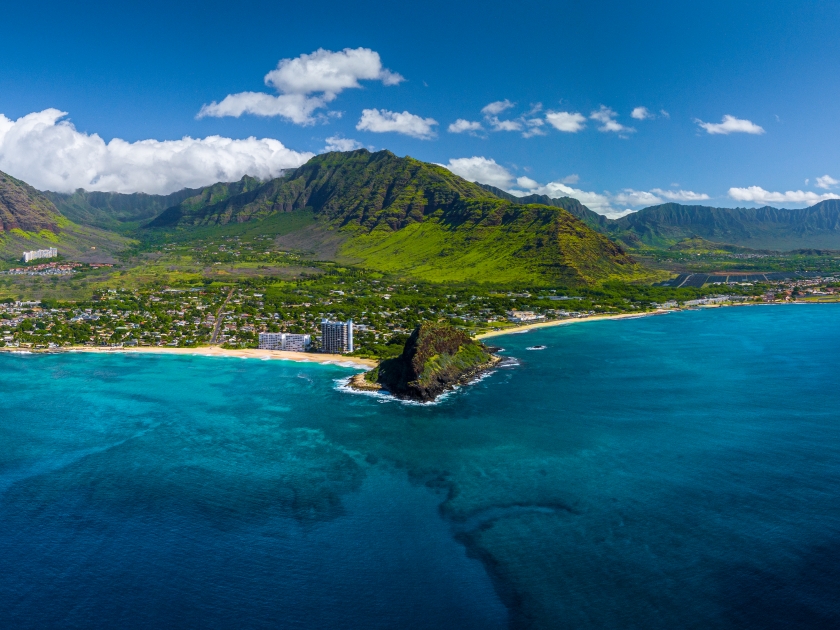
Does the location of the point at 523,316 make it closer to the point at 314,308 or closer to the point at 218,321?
the point at 314,308

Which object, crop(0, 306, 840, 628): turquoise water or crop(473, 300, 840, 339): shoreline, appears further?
crop(473, 300, 840, 339): shoreline

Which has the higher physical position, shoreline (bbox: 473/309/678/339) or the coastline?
shoreline (bbox: 473/309/678/339)

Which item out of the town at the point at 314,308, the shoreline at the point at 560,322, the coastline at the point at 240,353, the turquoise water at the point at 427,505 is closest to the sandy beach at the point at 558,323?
the shoreline at the point at 560,322

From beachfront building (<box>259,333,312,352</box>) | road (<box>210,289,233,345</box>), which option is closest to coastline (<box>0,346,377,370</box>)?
beachfront building (<box>259,333,312,352</box>)

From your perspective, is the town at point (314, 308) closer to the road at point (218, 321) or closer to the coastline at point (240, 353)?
the road at point (218, 321)

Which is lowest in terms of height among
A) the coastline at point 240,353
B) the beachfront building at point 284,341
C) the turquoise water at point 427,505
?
the turquoise water at point 427,505

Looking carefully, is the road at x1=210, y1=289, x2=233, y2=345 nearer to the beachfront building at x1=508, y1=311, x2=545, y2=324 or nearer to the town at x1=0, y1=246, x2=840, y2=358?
the town at x1=0, y1=246, x2=840, y2=358

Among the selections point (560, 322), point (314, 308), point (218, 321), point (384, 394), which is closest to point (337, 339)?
point (384, 394)
